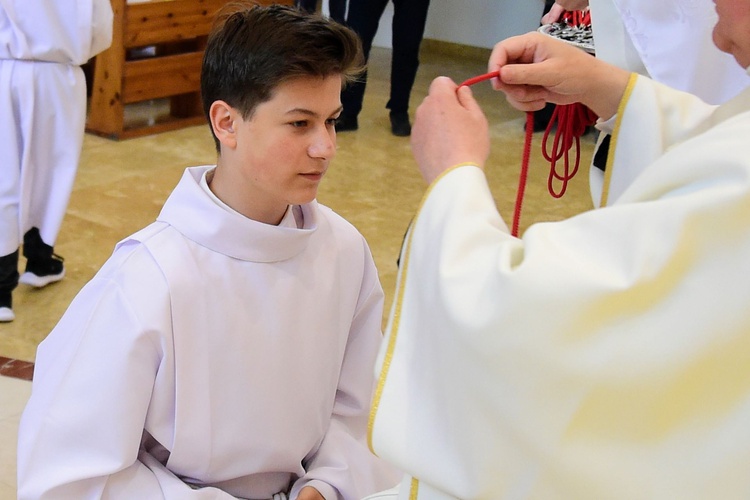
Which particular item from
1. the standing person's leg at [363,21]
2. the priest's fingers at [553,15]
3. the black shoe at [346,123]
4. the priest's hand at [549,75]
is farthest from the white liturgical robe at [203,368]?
the black shoe at [346,123]

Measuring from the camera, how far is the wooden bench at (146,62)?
4836 mm

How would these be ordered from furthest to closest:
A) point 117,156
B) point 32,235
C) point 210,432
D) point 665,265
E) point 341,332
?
point 117,156 → point 32,235 → point 341,332 → point 210,432 → point 665,265

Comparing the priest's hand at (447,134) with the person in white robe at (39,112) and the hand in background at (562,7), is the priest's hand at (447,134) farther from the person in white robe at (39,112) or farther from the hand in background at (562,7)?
the person in white robe at (39,112)

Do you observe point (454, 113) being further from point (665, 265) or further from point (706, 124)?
point (706, 124)

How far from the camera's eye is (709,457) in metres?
1.08

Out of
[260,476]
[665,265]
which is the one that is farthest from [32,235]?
[665,265]

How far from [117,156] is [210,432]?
330 centimetres

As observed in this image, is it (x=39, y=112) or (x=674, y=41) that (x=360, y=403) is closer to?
(x=674, y=41)

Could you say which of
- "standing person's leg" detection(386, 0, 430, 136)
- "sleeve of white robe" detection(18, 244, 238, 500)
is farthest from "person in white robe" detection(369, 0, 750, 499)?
"standing person's leg" detection(386, 0, 430, 136)

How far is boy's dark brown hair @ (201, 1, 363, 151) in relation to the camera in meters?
1.73

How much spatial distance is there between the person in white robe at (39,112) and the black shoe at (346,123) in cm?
233

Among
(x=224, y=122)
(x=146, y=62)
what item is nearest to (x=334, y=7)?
(x=146, y=62)

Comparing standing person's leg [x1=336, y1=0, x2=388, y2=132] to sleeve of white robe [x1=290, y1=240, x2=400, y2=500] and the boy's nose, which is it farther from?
the boy's nose

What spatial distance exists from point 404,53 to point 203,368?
4083 mm
